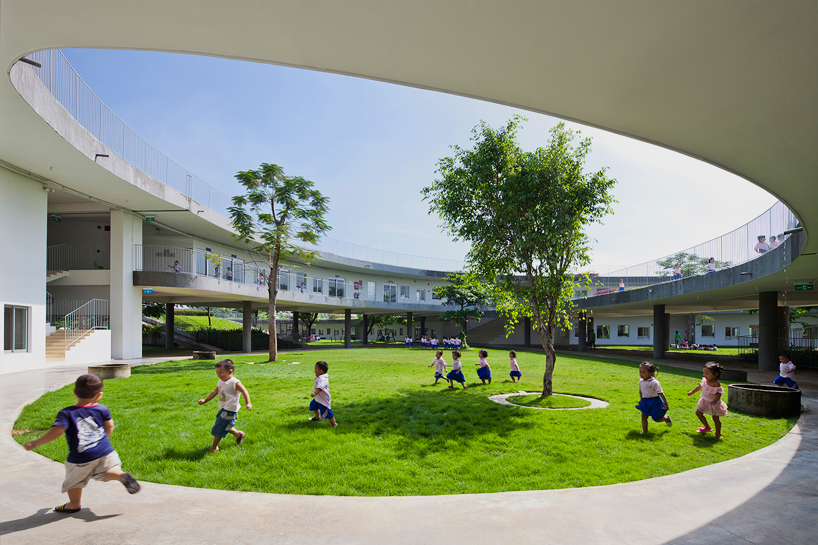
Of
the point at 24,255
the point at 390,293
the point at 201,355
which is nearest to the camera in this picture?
the point at 24,255

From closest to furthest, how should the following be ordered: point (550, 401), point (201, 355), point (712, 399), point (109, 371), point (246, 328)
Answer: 1. point (712, 399)
2. point (550, 401)
3. point (109, 371)
4. point (201, 355)
5. point (246, 328)

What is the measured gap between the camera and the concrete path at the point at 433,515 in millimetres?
3838

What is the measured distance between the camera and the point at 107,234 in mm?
25875

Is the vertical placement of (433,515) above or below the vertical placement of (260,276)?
below

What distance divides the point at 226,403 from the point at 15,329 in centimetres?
1532

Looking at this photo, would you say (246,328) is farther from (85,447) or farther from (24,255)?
(85,447)

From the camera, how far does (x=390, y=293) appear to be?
47688 millimetres

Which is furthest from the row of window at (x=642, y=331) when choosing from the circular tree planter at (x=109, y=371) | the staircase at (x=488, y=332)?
the circular tree planter at (x=109, y=371)

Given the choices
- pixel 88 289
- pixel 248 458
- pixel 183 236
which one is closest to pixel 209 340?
pixel 183 236

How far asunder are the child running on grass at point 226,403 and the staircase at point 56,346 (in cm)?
1638

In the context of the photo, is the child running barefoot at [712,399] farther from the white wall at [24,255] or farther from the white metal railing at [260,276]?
the white wall at [24,255]

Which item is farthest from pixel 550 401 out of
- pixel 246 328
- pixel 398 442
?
pixel 246 328

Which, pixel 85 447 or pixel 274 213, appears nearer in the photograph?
pixel 85 447

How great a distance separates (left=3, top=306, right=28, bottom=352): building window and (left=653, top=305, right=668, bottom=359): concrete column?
31.8m
